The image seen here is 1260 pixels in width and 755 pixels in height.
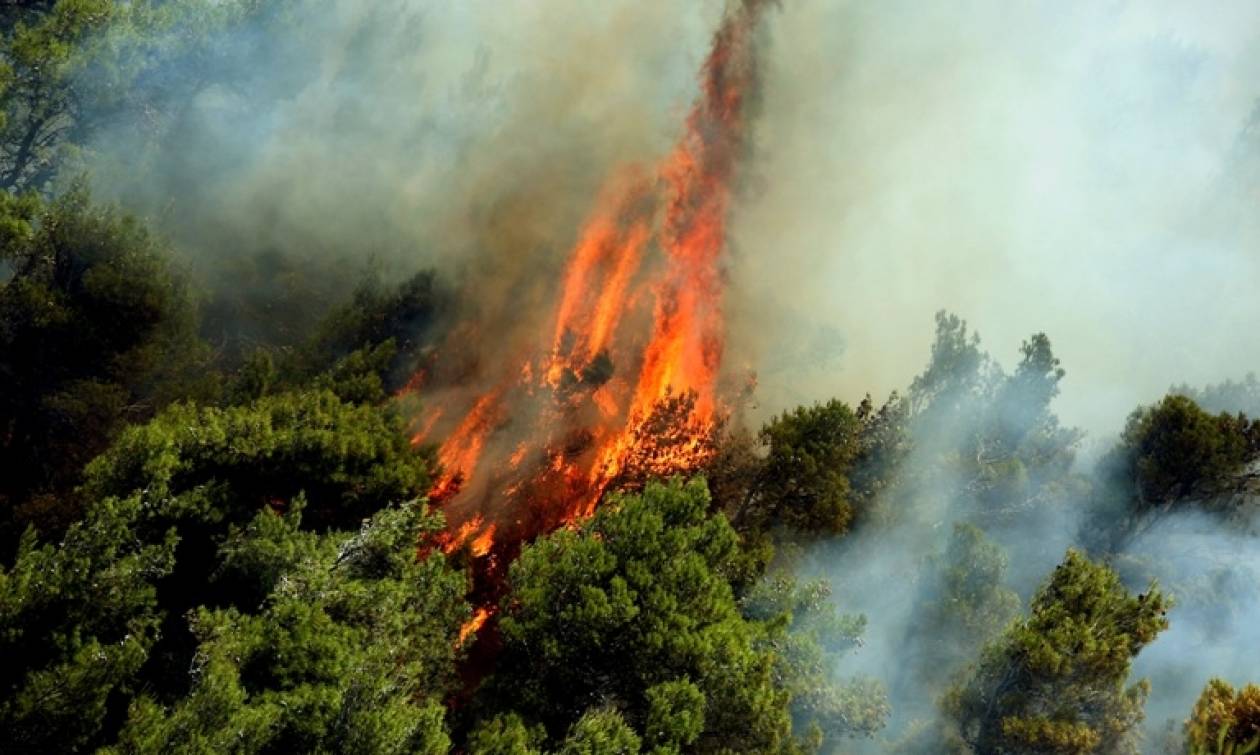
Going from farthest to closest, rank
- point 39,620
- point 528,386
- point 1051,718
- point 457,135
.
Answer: point 457,135 → point 528,386 → point 1051,718 → point 39,620

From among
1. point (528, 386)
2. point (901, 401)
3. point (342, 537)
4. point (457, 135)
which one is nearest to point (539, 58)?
point (457, 135)

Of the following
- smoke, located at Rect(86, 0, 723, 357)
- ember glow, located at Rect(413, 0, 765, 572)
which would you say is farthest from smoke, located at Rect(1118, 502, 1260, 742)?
smoke, located at Rect(86, 0, 723, 357)

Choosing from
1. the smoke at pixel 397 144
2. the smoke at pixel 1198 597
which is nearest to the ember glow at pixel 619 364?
the smoke at pixel 397 144

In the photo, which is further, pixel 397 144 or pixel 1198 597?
pixel 397 144

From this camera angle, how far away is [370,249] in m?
41.0

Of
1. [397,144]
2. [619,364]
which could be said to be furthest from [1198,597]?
[397,144]

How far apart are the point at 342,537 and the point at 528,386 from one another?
53.4 feet

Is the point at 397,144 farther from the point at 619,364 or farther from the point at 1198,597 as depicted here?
the point at 1198,597

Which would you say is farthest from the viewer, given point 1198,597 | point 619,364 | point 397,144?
point 397,144

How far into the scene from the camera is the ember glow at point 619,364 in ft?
108

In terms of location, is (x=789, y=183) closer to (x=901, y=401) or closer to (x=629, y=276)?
(x=629, y=276)

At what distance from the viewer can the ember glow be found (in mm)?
32844

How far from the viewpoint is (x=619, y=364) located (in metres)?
37.5

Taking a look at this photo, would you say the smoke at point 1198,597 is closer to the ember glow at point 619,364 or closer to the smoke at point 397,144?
the ember glow at point 619,364
